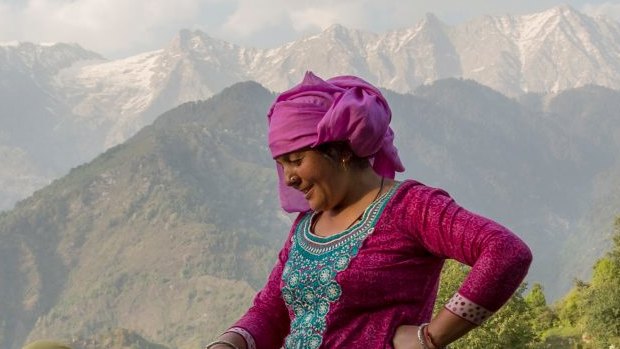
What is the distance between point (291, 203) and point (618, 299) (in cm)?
2768

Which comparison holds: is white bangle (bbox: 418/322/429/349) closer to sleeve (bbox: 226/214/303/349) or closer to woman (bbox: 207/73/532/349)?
woman (bbox: 207/73/532/349)

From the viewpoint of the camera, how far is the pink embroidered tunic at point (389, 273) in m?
2.26

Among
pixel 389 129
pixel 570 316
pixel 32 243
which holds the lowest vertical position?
pixel 32 243

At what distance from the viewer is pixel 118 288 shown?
181 metres

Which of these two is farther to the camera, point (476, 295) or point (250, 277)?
point (250, 277)

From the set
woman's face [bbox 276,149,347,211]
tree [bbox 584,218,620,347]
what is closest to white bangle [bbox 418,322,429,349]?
woman's face [bbox 276,149,347,211]

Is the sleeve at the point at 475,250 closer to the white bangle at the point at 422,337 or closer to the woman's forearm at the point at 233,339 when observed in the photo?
the white bangle at the point at 422,337

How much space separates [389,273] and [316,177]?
0.41 meters

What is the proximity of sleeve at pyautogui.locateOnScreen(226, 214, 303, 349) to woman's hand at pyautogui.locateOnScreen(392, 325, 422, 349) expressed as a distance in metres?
0.58

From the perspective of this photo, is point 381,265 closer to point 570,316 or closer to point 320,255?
point 320,255

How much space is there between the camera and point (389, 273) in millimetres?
2490

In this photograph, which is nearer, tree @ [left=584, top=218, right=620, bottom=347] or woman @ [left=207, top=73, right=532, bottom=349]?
woman @ [left=207, top=73, right=532, bottom=349]

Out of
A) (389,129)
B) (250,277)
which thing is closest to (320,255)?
(389,129)

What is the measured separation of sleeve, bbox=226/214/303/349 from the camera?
9.43 feet
